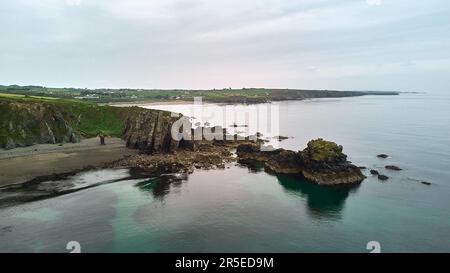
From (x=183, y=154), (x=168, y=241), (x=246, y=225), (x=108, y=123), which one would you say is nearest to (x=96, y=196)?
(x=168, y=241)

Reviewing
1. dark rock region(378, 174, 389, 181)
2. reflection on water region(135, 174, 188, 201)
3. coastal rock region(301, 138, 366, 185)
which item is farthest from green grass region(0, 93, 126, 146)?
dark rock region(378, 174, 389, 181)

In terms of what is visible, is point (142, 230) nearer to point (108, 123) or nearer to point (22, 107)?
point (22, 107)

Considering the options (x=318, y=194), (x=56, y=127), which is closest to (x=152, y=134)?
(x=56, y=127)

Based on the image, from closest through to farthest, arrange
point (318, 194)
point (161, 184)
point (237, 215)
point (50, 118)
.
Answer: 1. point (237, 215)
2. point (318, 194)
3. point (161, 184)
4. point (50, 118)

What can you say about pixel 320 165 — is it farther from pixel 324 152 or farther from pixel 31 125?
pixel 31 125

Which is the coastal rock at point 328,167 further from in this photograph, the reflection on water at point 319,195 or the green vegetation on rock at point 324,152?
the reflection on water at point 319,195

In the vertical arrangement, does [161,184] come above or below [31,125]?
below
